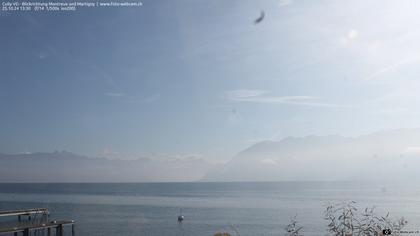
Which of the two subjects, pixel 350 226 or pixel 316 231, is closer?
pixel 350 226

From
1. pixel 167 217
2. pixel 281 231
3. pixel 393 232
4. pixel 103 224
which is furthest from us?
pixel 167 217

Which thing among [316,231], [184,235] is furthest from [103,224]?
[316,231]

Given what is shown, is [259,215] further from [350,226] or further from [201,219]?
[350,226]

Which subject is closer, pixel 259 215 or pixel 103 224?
pixel 103 224

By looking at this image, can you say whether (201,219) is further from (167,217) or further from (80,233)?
(80,233)

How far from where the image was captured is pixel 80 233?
6988cm

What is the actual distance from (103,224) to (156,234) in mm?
14326

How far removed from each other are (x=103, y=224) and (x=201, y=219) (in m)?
25.5

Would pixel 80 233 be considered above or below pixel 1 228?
below

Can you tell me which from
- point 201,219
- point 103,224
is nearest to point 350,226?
point 103,224

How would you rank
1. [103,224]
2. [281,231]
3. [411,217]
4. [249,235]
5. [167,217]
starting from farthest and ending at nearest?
[167,217]
[411,217]
[103,224]
[281,231]
[249,235]

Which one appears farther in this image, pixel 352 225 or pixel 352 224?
pixel 352 224

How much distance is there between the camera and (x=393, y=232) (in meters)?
11.3

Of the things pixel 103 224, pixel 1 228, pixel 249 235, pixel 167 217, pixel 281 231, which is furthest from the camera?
pixel 167 217
